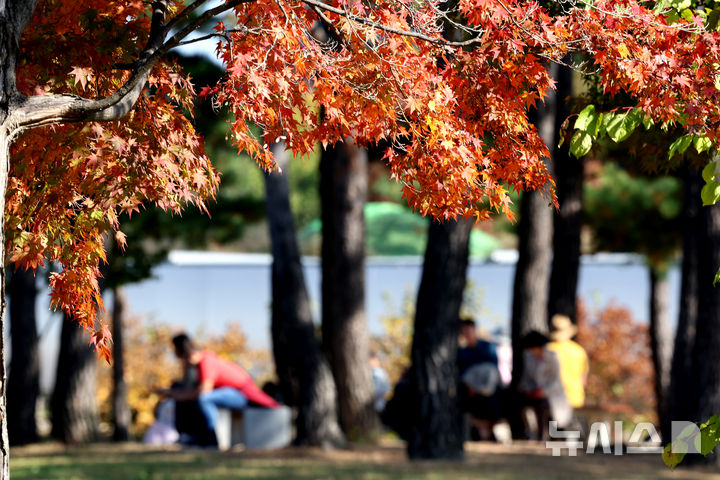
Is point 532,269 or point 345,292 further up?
point 532,269

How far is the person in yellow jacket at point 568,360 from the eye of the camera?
1155 cm

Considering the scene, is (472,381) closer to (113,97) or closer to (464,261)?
(464,261)

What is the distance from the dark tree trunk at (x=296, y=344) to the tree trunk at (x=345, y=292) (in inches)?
49.4

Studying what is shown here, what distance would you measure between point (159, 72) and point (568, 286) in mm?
9172

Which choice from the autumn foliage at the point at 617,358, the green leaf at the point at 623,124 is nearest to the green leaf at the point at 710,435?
the green leaf at the point at 623,124

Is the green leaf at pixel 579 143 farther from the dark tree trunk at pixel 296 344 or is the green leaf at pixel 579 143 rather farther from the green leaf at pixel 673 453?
the dark tree trunk at pixel 296 344

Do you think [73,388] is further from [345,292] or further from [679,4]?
[679,4]

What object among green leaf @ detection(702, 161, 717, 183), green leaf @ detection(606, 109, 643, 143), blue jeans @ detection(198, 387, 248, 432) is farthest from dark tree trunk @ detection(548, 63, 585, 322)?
green leaf @ detection(702, 161, 717, 183)

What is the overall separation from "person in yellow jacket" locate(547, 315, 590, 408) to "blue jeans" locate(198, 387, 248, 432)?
3696 mm

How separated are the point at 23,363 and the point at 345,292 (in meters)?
4.16

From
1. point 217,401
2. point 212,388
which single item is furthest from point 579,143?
point 212,388

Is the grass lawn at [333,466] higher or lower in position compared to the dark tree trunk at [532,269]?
lower

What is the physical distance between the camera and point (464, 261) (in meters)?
9.91

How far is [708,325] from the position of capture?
368 inches
